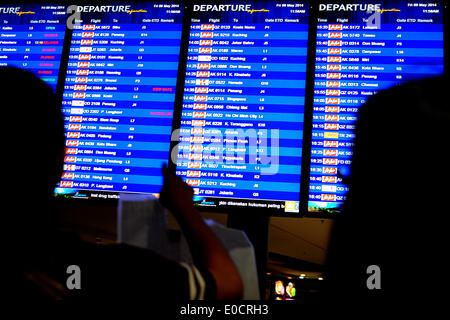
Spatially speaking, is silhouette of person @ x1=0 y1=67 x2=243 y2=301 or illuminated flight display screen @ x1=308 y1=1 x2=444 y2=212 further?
illuminated flight display screen @ x1=308 y1=1 x2=444 y2=212

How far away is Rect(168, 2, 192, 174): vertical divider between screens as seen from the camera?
2402mm

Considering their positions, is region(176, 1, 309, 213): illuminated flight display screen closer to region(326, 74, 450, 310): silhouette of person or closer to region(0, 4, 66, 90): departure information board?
region(0, 4, 66, 90): departure information board

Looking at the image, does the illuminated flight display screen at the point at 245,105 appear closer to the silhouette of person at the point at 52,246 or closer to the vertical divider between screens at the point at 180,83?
the vertical divider between screens at the point at 180,83

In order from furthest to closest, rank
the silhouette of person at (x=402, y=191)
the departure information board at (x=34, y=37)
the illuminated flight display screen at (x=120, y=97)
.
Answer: the departure information board at (x=34, y=37), the illuminated flight display screen at (x=120, y=97), the silhouette of person at (x=402, y=191)

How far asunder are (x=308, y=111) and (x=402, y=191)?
1309mm

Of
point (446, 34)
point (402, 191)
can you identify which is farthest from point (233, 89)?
point (402, 191)

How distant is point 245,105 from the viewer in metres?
2.41

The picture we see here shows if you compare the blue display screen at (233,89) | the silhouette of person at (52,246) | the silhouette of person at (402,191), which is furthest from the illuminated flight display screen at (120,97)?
the silhouette of person at (402,191)

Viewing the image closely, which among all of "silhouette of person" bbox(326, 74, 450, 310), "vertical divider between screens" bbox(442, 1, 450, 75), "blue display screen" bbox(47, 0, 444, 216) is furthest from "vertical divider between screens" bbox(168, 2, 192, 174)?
"vertical divider between screens" bbox(442, 1, 450, 75)

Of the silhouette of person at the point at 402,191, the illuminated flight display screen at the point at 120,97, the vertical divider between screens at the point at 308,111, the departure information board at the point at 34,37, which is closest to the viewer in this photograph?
the silhouette of person at the point at 402,191

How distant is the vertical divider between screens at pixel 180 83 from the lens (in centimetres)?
240

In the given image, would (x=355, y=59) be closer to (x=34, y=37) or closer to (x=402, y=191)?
(x=402, y=191)

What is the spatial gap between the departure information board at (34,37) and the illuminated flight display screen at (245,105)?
0.85m

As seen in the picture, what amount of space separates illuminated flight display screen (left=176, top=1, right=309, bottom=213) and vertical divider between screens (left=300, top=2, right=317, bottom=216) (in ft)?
0.09
